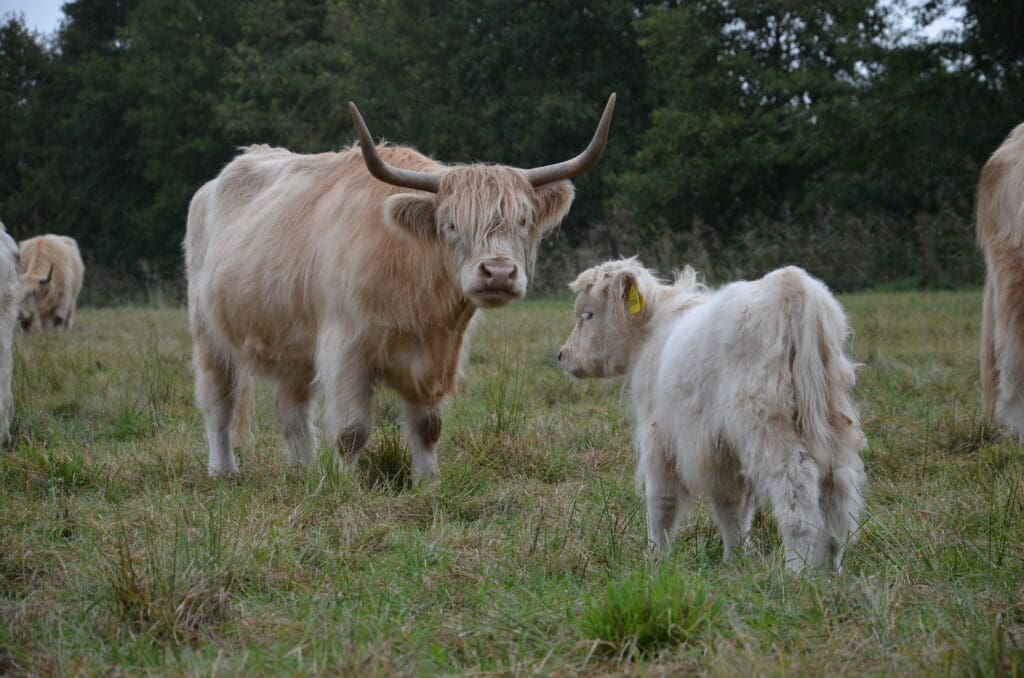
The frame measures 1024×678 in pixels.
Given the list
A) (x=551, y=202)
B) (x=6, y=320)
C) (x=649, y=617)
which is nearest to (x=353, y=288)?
(x=551, y=202)

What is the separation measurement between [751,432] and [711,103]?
23.4 meters

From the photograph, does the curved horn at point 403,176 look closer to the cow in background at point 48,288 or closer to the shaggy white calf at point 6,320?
the shaggy white calf at point 6,320

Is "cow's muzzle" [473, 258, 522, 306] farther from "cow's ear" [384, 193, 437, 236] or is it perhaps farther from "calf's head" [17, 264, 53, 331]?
"calf's head" [17, 264, 53, 331]

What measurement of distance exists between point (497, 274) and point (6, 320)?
9.78 ft

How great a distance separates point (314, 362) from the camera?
576 centimetres

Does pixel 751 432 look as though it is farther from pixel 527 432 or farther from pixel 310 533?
pixel 527 432

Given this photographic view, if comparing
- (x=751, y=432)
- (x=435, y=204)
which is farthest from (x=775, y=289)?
(x=435, y=204)

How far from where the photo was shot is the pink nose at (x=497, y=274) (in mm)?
4859

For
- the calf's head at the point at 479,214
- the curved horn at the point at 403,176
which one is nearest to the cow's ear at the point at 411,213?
the calf's head at the point at 479,214

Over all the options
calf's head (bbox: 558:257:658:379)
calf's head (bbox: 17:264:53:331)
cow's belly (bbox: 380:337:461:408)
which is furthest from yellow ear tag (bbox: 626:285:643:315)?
calf's head (bbox: 17:264:53:331)

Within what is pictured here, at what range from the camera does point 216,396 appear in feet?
20.4

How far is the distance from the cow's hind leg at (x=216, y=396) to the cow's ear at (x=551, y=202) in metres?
2.10

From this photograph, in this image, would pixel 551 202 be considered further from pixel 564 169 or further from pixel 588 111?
pixel 588 111

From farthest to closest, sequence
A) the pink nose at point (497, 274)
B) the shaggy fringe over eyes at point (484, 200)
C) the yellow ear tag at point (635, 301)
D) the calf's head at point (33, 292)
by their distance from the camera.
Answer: the calf's head at point (33, 292) < the shaggy fringe over eyes at point (484, 200) < the pink nose at point (497, 274) < the yellow ear tag at point (635, 301)
